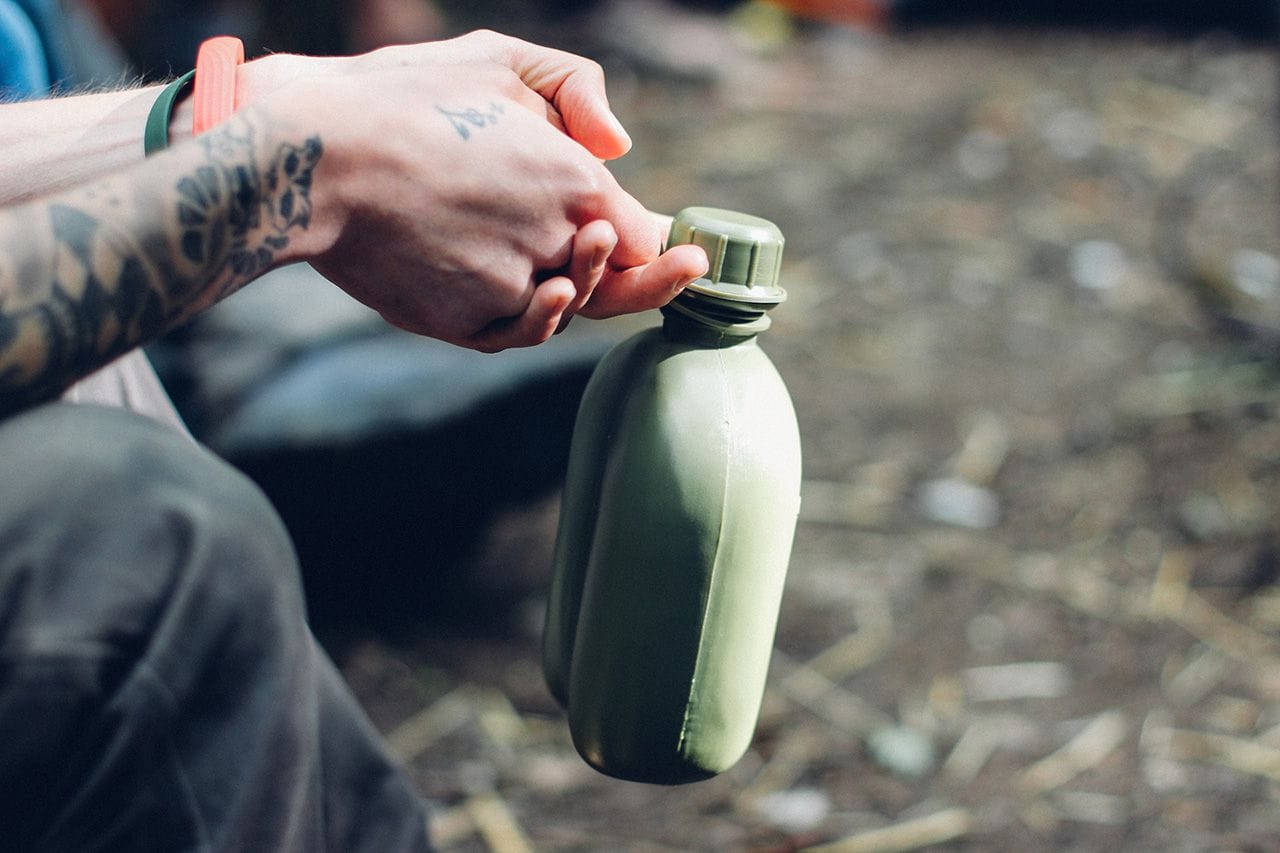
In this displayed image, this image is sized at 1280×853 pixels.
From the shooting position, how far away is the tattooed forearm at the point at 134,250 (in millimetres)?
764

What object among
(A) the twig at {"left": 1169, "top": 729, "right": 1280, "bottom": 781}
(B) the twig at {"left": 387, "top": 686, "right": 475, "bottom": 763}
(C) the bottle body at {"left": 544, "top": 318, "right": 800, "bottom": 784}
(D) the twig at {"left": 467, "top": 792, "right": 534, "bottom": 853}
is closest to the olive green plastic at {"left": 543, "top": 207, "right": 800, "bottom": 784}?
(C) the bottle body at {"left": 544, "top": 318, "right": 800, "bottom": 784}

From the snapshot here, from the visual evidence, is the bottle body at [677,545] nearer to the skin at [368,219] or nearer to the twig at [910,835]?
the skin at [368,219]

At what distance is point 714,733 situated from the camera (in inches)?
37.3

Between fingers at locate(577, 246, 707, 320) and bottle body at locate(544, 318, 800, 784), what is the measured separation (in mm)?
36

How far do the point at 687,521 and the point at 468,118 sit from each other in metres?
0.33

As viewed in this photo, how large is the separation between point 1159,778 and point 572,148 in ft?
3.89

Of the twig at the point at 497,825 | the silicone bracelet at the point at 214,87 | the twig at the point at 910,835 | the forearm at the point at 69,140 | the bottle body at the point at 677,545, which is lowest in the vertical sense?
the twig at the point at 497,825

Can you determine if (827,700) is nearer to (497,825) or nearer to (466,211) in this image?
(497,825)

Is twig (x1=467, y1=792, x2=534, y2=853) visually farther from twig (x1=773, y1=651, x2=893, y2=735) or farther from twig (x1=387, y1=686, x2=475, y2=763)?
twig (x1=773, y1=651, x2=893, y2=735)

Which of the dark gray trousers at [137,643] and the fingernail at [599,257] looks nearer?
the dark gray trousers at [137,643]

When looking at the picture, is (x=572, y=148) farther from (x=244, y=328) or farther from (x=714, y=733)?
(x=244, y=328)

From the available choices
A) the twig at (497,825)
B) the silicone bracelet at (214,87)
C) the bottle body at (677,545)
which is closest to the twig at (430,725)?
the twig at (497,825)

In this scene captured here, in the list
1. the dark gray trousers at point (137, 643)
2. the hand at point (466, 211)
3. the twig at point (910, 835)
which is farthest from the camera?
the twig at point (910, 835)

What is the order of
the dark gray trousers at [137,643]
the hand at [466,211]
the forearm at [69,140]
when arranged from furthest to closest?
the forearm at [69,140] < the hand at [466,211] < the dark gray trousers at [137,643]
